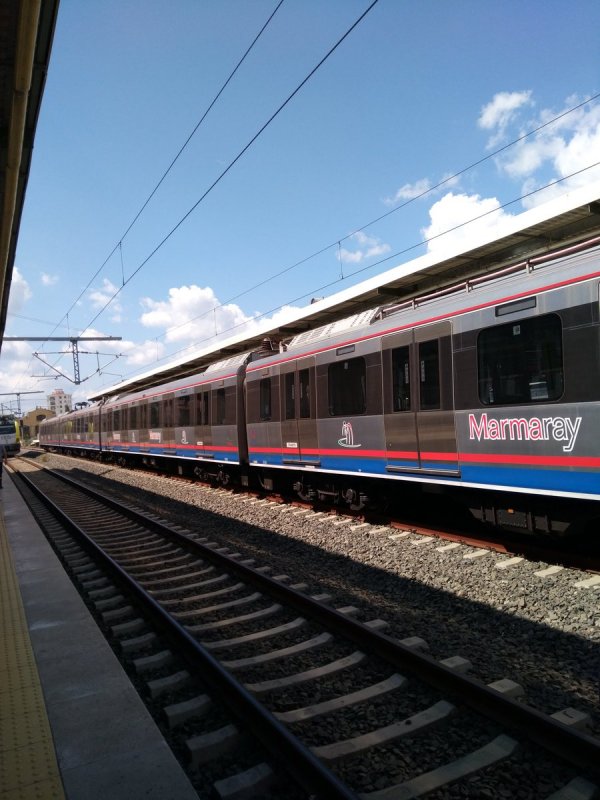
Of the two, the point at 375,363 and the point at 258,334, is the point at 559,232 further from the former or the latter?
the point at 258,334

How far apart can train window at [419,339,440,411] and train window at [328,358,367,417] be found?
4.35ft

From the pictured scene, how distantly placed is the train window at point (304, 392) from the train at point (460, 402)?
0.04 m

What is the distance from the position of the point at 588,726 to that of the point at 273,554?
194 inches

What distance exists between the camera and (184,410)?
17359 millimetres

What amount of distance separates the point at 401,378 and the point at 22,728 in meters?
6.11

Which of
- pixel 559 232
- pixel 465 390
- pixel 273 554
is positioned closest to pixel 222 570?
pixel 273 554

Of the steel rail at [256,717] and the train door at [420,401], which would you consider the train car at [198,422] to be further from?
the steel rail at [256,717]

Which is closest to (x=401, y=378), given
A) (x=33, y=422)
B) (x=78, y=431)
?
(x=78, y=431)

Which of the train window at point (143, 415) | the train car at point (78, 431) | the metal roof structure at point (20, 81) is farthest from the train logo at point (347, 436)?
the train car at point (78, 431)

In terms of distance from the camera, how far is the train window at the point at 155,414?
789 inches

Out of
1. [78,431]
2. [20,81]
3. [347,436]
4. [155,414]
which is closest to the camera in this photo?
[20,81]

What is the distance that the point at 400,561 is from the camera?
6.82 m

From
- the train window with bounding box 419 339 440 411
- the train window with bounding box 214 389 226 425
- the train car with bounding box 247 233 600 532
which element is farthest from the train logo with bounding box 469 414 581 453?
the train window with bounding box 214 389 226 425

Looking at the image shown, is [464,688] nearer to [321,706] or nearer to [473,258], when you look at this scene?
[321,706]
